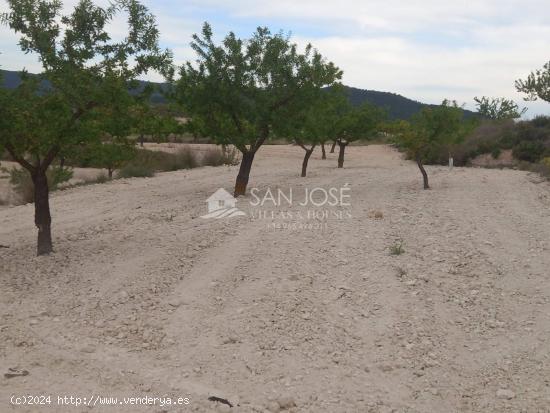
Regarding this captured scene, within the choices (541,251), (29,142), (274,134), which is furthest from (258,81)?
(541,251)

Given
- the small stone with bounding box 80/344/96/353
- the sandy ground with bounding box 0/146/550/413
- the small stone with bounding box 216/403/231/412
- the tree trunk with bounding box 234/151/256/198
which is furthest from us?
the tree trunk with bounding box 234/151/256/198

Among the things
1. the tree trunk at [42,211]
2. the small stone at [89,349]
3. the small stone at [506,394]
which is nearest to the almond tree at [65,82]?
the tree trunk at [42,211]

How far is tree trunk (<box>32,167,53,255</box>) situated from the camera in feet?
25.2

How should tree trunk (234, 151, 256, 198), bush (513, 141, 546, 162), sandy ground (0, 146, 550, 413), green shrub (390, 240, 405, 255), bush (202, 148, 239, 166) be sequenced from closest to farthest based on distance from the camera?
sandy ground (0, 146, 550, 413) → green shrub (390, 240, 405, 255) → tree trunk (234, 151, 256, 198) → bush (202, 148, 239, 166) → bush (513, 141, 546, 162)

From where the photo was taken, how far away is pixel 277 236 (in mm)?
8766

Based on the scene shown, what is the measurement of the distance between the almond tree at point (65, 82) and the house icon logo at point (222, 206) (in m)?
3.21

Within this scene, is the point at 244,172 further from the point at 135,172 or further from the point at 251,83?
the point at 135,172

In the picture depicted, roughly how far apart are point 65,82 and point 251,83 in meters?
5.59

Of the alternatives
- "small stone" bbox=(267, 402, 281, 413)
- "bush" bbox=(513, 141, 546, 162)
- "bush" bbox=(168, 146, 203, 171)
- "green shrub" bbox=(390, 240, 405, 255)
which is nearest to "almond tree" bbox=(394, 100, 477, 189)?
"green shrub" bbox=(390, 240, 405, 255)

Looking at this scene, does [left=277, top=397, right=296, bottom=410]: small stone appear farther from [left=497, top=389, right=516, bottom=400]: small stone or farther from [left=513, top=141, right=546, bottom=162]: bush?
[left=513, top=141, right=546, bottom=162]: bush

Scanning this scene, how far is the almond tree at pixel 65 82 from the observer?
7.01 m

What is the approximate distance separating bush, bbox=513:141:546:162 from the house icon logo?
16.5 metres

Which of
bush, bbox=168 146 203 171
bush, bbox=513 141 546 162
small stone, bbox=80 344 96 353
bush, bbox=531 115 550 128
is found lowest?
small stone, bbox=80 344 96 353

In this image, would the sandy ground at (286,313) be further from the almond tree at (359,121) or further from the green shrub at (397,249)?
the almond tree at (359,121)
